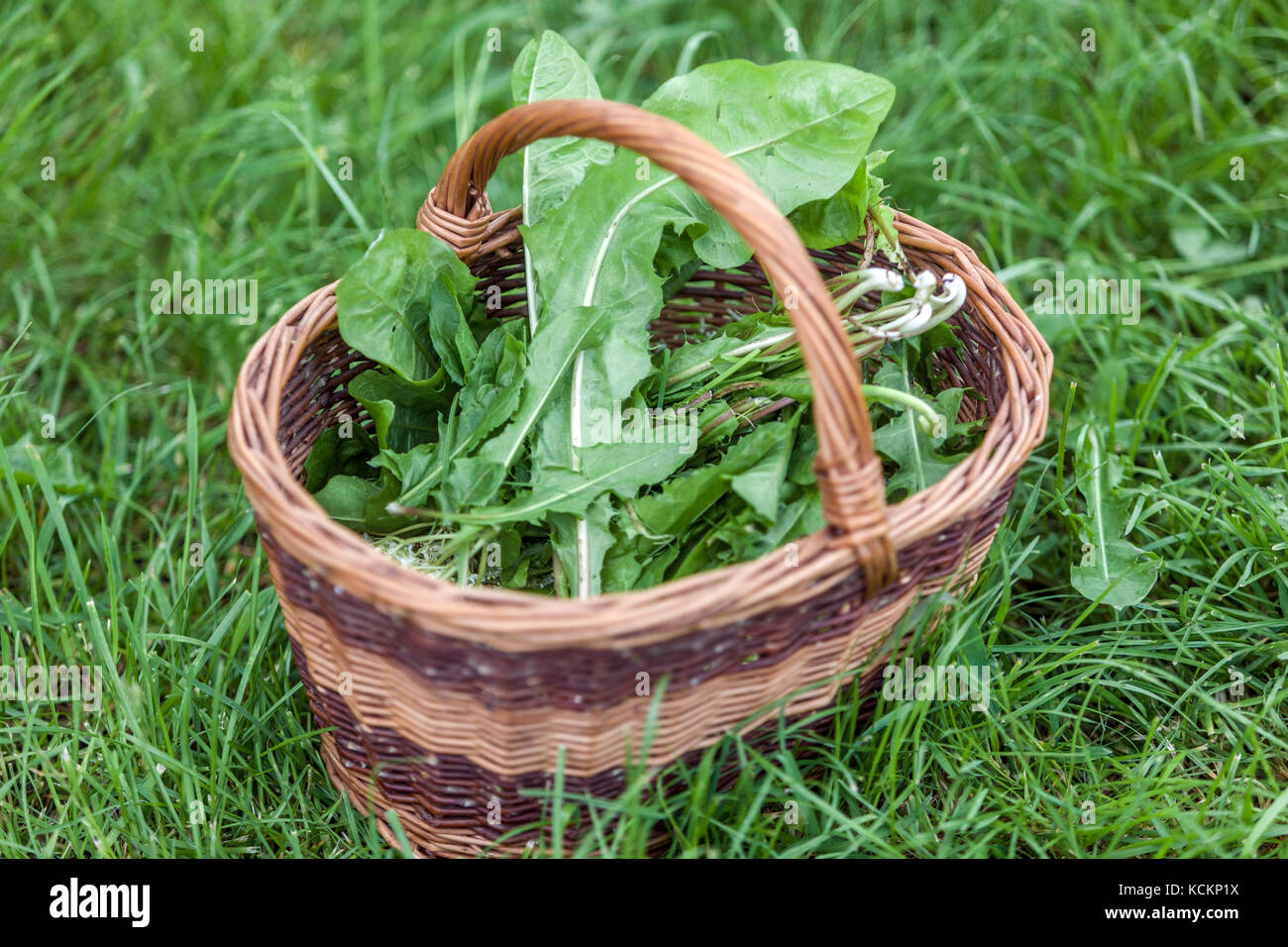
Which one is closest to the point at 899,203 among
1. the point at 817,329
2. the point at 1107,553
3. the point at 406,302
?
the point at 1107,553

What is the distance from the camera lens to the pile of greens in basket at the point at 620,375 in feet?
5.48

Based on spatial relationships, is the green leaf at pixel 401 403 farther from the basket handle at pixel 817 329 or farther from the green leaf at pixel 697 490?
the basket handle at pixel 817 329

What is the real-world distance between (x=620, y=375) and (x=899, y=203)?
1236 millimetres

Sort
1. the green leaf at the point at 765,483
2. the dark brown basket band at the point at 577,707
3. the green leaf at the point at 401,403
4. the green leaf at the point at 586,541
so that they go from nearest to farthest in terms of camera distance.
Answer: the dark brown basket band at the point at 577,707
the green leaf at the point at 765,483
the green leaf at the point at 586,541
the green leaf at the point at 401,403

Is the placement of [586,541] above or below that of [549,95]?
below

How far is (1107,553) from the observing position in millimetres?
1893

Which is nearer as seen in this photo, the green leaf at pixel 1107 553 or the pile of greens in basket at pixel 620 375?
the pile of greens in basket at pixel 620 375

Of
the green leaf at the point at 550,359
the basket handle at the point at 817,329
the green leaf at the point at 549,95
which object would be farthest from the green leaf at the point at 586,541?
the green leaf at the point at 549,95

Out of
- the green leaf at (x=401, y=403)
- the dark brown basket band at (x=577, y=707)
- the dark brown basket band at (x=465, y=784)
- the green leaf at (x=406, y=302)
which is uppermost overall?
the green leaf at (x=406, y=302)

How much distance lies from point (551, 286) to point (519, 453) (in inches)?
12.2

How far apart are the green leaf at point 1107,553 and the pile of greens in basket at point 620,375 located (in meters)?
0.28

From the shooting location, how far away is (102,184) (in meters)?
2.81

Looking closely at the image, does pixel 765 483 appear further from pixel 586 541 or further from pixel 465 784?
pixel 465 784

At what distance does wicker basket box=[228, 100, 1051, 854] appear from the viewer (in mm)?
1331
